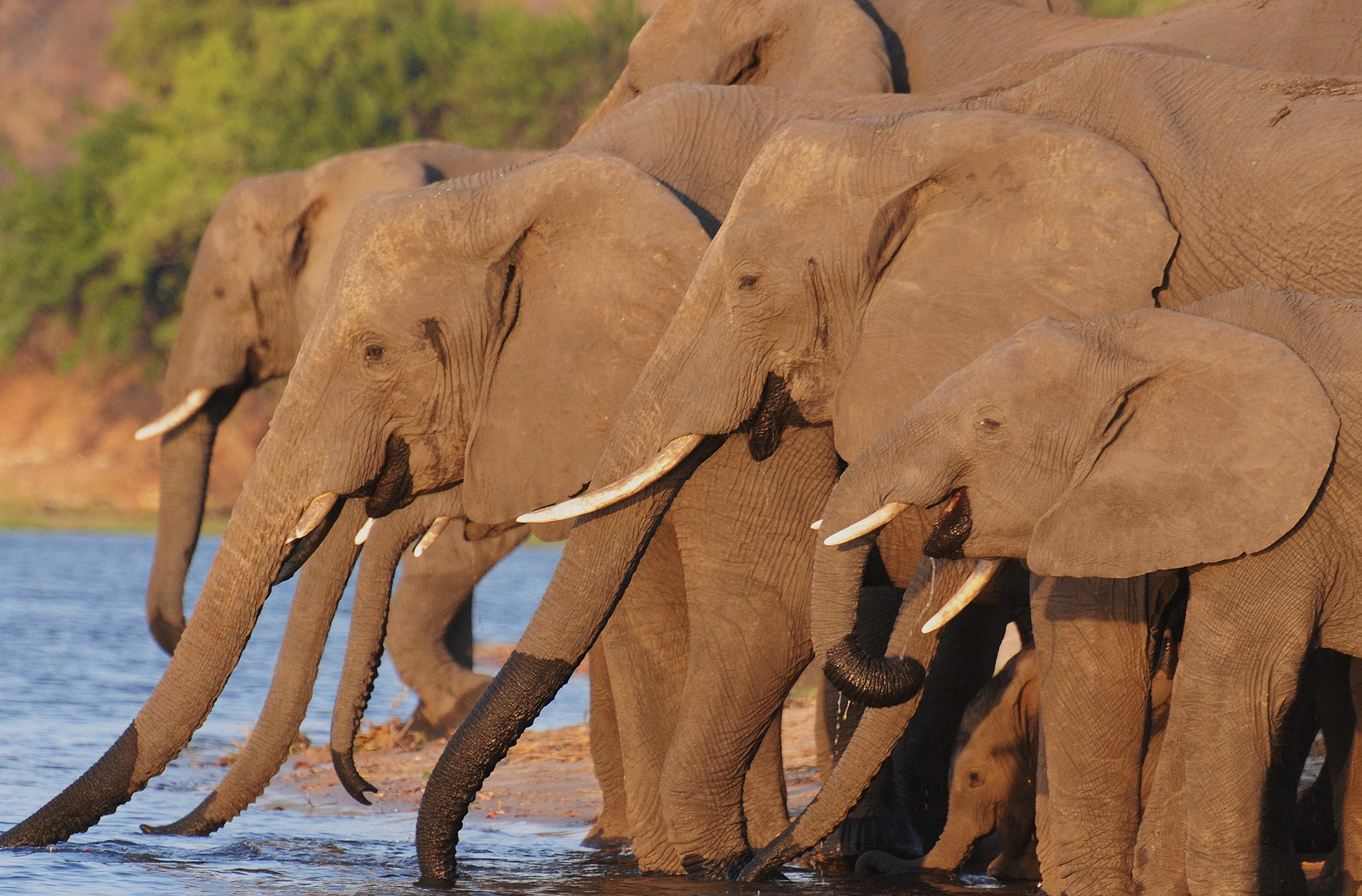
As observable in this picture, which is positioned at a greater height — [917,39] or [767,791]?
[917,39]

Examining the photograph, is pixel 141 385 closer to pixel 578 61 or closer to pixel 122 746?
pixel 578 61

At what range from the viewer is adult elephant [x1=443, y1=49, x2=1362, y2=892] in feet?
17.0

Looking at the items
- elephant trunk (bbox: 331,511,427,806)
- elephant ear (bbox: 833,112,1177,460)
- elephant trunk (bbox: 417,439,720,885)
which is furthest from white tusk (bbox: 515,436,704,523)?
elephant trunk (bbox: 331,511,427,806)

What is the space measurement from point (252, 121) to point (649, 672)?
24.4 meters

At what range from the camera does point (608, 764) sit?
278 inches

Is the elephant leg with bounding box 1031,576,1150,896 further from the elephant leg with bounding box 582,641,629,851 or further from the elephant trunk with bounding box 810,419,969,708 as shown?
the elephant leg with bounding box 582,641,629,851

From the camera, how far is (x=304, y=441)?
605cm

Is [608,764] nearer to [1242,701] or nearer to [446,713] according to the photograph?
[446,713]

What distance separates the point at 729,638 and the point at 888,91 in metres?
2.42

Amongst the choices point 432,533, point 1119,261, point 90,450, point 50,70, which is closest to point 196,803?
→ point 432,533

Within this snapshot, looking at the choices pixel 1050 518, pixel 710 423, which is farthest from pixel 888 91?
pixel 1050 518


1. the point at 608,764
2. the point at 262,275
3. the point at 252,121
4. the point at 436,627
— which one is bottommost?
the point at 608,764

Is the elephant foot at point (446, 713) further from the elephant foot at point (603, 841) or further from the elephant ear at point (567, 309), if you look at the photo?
the elephant ear at point (567, 309)

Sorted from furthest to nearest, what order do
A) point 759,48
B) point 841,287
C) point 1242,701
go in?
point 759,48 → point 841,287 → point 1242,701
